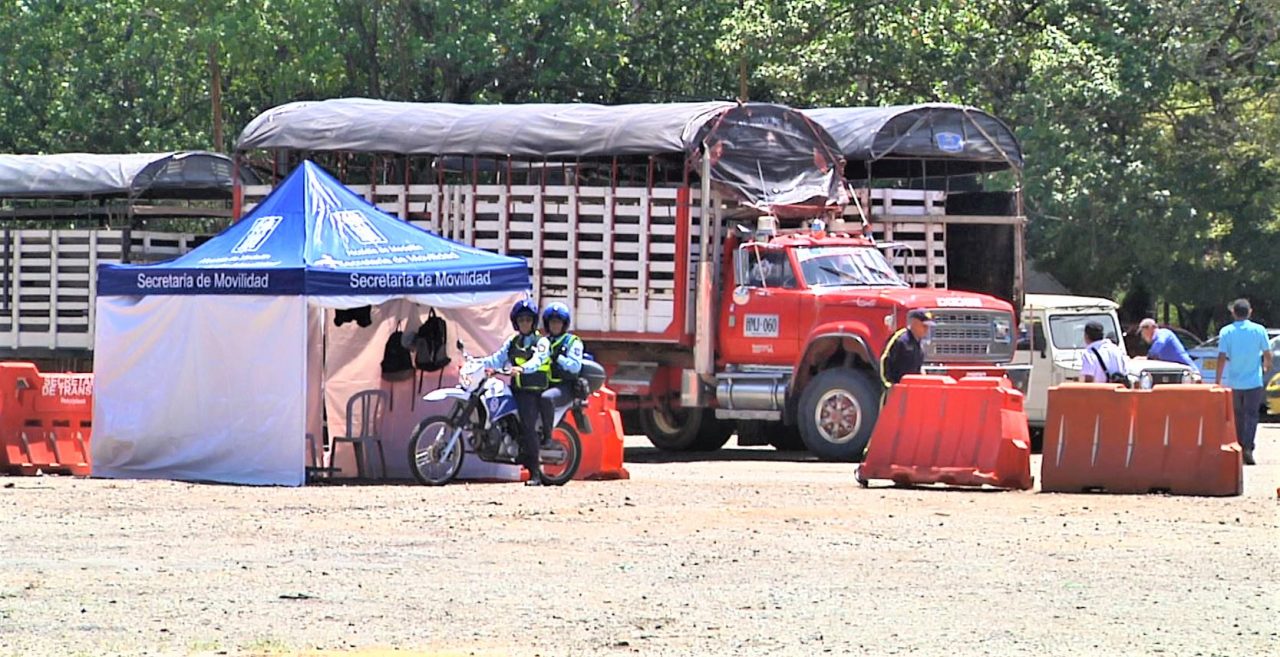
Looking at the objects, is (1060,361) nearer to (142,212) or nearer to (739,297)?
(739,297)

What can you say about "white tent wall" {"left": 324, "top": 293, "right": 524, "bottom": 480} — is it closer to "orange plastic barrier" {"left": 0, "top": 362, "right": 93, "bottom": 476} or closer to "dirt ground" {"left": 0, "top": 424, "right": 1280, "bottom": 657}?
"dirt ground" {"left": 0, "top": 424, "right": 1280, "bottom": 657}

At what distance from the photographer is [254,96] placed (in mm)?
45000

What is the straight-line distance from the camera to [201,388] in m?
18.3

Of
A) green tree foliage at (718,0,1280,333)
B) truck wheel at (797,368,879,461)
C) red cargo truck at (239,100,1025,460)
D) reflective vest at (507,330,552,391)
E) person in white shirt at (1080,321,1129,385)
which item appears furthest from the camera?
green tree foliage at (718,0,1280,333)

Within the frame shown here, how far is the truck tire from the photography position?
25.1m

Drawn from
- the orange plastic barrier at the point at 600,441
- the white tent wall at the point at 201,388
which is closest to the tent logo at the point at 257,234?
the white tent wall at the point at 201,388

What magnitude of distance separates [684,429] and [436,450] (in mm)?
7720

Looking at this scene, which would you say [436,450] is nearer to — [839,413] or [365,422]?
[365,422]

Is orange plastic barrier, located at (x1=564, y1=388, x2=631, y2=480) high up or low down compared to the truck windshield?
down

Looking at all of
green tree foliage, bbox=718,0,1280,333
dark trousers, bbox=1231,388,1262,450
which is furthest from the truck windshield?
green tree foliage, bbox=718,0,1280,333

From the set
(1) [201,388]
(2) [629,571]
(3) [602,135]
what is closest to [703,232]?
(3) [602,135]

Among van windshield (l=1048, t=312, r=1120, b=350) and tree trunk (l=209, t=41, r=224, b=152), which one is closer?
van windshield (l=1048, t=312, r=1120, b=350)

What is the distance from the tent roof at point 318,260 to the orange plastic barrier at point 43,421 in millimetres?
1607

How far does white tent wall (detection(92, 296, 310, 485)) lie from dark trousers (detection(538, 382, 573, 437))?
76.8 inches
